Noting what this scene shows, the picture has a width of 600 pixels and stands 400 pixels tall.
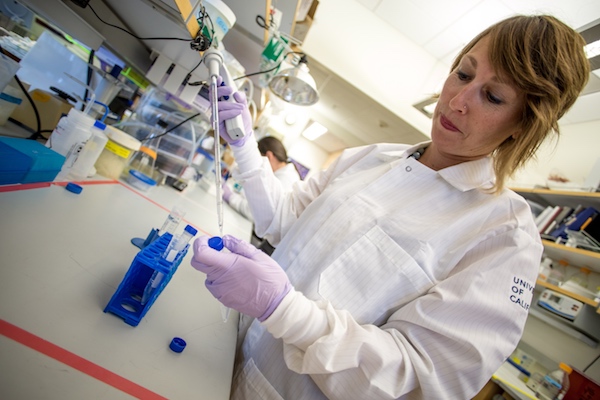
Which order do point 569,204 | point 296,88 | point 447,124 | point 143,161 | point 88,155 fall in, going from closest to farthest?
point 447,124, point 88,155, point 296,88, point 143,161, point 569,204

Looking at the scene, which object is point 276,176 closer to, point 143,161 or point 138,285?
point 143,161

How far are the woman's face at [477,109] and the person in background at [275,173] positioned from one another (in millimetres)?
1790

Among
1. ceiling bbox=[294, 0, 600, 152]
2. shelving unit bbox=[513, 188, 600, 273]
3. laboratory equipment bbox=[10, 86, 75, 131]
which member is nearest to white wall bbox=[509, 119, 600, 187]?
ceiling bbox=[294, 0, 600, 152]

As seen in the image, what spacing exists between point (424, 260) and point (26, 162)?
42.4 inches

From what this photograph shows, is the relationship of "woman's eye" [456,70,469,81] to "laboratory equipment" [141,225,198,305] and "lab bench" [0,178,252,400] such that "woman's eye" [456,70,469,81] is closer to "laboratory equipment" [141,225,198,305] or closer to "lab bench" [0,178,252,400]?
"laboratory equipment" [141,225,198,305]

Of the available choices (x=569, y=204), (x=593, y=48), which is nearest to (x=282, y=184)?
(x=593, y=48)

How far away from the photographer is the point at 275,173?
2746mm

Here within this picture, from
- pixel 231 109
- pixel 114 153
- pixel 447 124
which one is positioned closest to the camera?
pixel 447 124

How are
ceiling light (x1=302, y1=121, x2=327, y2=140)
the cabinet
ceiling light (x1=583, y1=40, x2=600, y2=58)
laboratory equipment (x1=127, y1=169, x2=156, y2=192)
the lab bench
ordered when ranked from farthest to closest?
ceiling light (x1=302, y1=121, x2=327, y2=140), the cabinet, ceiling light (x1=583, y1=40, x2=600, y2=58), laboratory equipment (x1=127, y1=169, x2=156, y2=192), the lab bench

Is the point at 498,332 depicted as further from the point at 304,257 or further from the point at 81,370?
the point at 81,370

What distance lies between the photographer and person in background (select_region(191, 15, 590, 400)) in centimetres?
53

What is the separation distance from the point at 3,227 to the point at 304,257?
0.67m

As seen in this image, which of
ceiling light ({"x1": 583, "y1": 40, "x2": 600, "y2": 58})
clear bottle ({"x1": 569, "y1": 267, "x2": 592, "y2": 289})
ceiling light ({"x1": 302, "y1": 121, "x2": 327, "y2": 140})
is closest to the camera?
ceiling light ({"x1": 583, "y1": 40, "x2": 600, "y2": 58})

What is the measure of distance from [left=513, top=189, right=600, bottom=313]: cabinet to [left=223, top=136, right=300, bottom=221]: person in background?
7.10 ft
